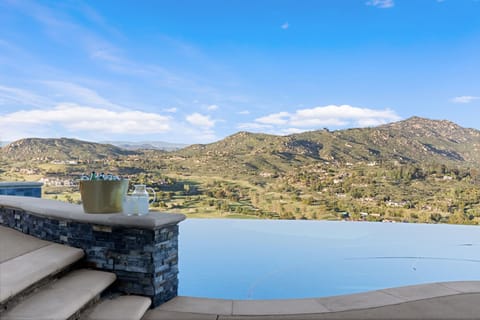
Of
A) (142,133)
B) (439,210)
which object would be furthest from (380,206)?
(142,133)

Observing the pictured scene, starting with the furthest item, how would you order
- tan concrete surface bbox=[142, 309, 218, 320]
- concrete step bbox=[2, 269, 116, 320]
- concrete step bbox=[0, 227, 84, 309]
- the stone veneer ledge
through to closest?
the stone veneer ledge, tan concrete surface bbox=[142, 309, 218, 320], concrete step bbox=[0, 227, 84, 309], concrete step bbox=[2, 269, 116, 320]

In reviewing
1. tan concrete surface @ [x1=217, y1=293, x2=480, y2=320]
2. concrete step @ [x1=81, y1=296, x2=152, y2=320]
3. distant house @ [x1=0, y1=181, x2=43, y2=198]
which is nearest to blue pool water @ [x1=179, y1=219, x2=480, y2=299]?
tan concrete surface @ [x1=217, y1=293, x2=480, y2=320]

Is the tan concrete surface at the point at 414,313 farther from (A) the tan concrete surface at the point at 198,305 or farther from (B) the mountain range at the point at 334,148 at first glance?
(B) the mountain range at the point at 334,148

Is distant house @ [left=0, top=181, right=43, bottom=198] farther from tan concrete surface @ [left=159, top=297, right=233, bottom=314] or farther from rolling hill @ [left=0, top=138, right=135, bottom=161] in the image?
tan concrete surface @ [left=159, top=297, right=233, bottom=314]

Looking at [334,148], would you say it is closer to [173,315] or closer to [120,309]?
[173,315]

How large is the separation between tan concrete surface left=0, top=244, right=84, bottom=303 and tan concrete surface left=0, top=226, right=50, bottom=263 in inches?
3.5

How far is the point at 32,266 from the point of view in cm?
222

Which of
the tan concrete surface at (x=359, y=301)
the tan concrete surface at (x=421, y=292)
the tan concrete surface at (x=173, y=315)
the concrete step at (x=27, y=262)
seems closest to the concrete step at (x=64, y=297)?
the concrete step at (x=27, y=262)

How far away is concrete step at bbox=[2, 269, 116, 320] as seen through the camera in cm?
182

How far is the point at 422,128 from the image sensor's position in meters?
13.5

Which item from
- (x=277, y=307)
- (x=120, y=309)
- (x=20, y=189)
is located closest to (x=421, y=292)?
(x=277, y=307)

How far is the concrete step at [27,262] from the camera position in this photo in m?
1.92

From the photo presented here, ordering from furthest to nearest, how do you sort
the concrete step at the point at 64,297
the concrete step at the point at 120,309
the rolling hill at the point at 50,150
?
the rolling hill at the point at 50,150 < the concrete step at the point at 120,309 < the concrete step at the point at 64,297

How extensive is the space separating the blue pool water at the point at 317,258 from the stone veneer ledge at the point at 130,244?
1404 millimetres
